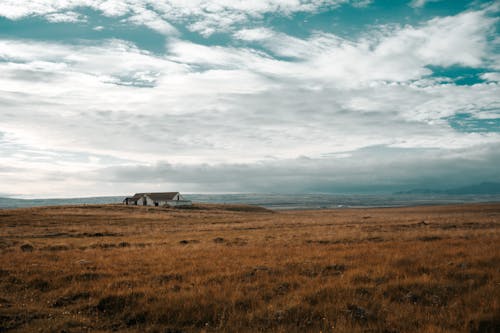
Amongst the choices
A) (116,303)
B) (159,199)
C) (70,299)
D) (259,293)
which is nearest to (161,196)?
(159,199)

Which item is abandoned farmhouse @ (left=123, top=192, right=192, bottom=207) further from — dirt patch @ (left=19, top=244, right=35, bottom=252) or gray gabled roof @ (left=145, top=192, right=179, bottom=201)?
dirt patch @ (left=19, top=244, right=35, bottom=252)

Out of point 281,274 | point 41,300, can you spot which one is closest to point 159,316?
point 41,300

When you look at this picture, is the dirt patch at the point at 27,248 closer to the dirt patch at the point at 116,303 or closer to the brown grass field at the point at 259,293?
the brown grass field at the point at 259,293

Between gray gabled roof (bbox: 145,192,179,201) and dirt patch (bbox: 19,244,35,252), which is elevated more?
gray gabled roof (bbox: 145,192,179,201)

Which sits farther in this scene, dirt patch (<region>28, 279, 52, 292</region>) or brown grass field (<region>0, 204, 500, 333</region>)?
dirt patch (<region>28, 279, 52, 292</region>)

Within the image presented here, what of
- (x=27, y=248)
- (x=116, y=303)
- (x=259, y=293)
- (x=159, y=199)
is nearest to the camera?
(x=116, y=303)

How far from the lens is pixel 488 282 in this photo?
1128cm

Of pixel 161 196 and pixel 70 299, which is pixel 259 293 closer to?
pixel 70 299

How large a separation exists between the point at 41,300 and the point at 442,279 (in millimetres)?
12552

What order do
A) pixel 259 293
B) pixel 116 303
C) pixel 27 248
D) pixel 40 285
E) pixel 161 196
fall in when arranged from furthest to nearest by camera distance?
pixel 161 196 → pixel 27 248 → pixel 40 285 → pixel 259 293 → pixel 116 303

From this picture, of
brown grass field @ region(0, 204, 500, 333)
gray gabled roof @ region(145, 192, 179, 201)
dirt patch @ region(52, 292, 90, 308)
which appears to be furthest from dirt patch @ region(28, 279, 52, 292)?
gray gabled roof @ region(145, 192, 179, 201)

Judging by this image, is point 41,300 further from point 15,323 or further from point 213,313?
point 213,313

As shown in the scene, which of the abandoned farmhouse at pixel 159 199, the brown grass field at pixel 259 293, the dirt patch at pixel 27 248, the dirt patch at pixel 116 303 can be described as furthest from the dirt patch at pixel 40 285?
the abandoned farmhouse at pixel 159 199

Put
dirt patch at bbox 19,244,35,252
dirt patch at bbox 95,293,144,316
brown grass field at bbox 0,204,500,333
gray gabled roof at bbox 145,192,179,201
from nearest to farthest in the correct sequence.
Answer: brown grass field at bbox 0,204,500,333
dirt patch at bbox 95,293,144,316
dirt patch at bbox 19,244,35,252
gray gabled roof at bbox 145,192,179,201
